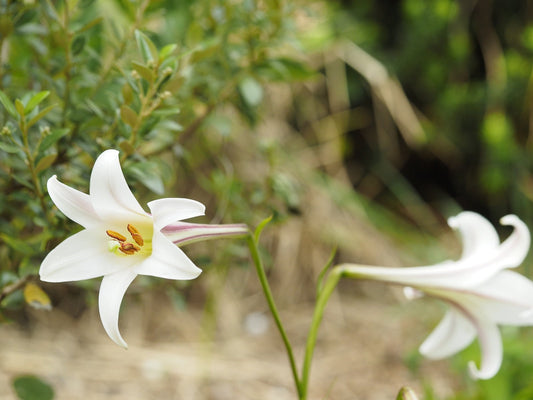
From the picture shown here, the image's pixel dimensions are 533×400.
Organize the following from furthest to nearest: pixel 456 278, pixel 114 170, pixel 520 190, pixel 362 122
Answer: pixel 362 122 → pixel 520 190 → pixel 456 278 → pixel 114 170

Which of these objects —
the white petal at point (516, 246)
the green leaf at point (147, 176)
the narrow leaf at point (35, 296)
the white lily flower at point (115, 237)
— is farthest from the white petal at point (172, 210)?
the white petal at point (516, 246)

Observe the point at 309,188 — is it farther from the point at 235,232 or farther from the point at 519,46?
the point at 235,232

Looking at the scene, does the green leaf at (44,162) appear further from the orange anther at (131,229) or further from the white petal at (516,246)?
the white petal at (516,246)

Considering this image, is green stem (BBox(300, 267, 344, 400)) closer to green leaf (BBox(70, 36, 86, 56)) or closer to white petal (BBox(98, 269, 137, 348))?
white petal (BBox(98, 269, 137, 348))

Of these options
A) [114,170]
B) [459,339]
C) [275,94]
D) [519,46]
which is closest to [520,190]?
[519,46]

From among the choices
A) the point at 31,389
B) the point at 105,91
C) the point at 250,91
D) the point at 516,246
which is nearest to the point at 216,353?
the point at 31,389

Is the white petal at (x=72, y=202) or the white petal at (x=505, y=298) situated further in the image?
the white petal at (x=505, y=298)

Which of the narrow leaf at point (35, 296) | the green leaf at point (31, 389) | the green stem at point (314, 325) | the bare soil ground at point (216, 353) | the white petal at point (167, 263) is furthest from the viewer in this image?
the bare soil ground at point (216, 353)
